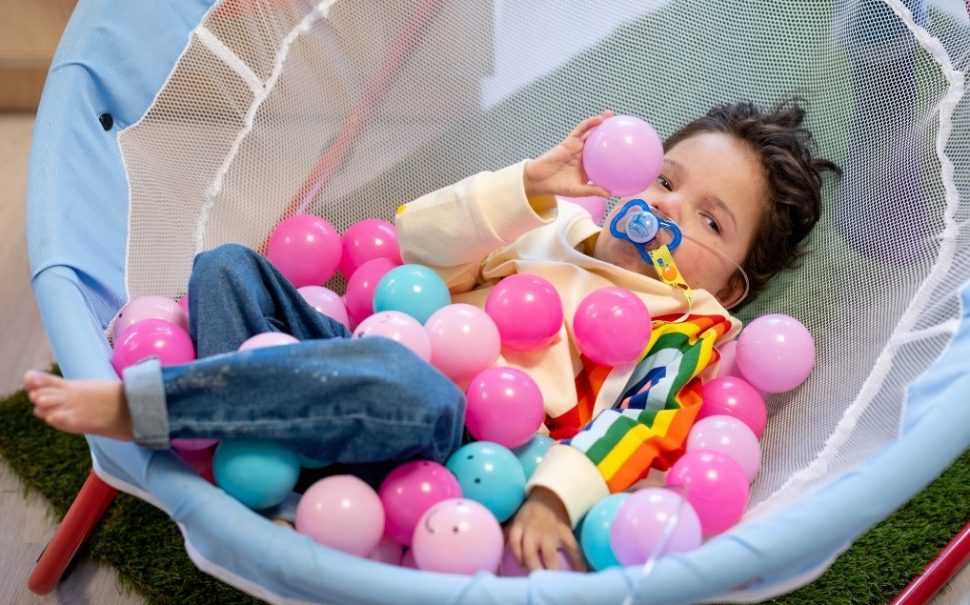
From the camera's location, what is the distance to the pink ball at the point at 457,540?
837 millimetres

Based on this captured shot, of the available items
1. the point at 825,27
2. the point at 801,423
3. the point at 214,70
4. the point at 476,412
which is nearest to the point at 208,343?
the point at 476,412

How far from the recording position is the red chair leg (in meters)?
1.24

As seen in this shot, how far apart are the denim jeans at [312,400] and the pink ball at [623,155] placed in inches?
12.4

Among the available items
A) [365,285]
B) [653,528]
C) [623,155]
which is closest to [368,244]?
[365,285]

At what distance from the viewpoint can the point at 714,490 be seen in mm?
923

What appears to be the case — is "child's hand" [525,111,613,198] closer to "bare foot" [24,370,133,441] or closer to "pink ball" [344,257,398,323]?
"pink ball" [344,257,398,323]

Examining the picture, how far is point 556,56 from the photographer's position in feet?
4.56

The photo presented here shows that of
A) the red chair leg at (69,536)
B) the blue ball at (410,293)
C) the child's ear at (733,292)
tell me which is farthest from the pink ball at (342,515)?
the child's ear at (733,292)

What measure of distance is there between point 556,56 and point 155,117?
57cm

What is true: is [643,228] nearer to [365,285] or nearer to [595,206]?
[595,206]

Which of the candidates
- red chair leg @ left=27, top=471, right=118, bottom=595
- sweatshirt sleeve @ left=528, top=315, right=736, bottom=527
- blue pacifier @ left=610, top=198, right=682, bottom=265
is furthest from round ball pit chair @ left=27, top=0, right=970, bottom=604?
blue pacifier @ left=610, top=198, right=682, bottom=265

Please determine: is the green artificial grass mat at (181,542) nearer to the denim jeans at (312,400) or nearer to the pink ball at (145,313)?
the pink ball at (145,313)

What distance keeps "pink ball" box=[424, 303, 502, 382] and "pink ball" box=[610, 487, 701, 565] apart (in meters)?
0.27

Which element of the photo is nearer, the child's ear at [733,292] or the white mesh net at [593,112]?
the white mesh net at [593,112]
